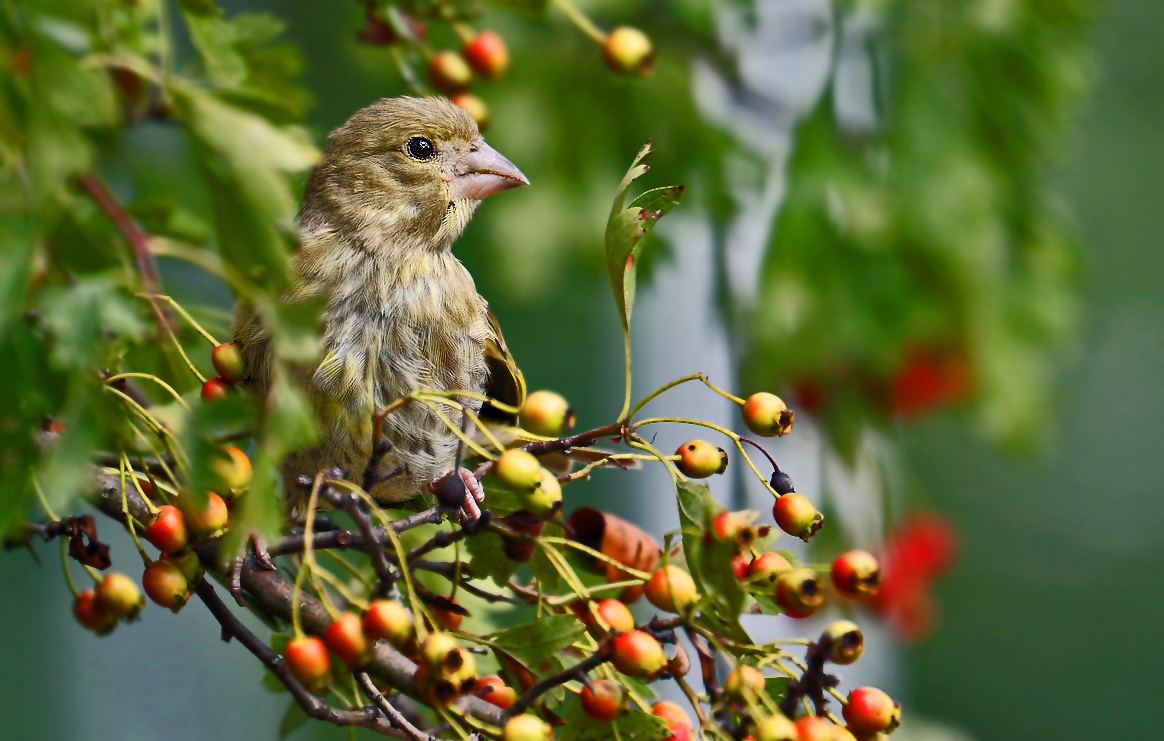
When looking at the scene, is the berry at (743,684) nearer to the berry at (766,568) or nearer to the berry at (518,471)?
the berry at (766,568)

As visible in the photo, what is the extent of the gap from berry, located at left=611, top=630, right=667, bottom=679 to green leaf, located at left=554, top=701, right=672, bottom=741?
68 millimetres

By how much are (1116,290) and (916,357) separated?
13.2 metres

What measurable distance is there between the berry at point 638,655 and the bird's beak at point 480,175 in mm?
1223

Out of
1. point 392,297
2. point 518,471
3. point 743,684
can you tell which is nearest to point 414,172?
point 392,297

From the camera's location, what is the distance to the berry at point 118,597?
1686mm

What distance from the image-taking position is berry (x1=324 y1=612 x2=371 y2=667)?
4.80 ft

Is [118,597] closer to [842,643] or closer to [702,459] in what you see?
[702,459]

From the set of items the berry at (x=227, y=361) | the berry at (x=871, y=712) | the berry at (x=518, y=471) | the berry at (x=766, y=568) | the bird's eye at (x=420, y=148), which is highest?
the bird's eye at (x=420, y=148)

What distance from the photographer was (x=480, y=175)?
2.51m

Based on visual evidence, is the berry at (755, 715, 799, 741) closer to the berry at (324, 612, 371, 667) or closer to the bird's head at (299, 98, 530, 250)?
the berry at (324, 612, 371, 667)

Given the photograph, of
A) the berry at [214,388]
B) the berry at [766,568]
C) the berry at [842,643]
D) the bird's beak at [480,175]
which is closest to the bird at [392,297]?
the bird's beak at [480,175]

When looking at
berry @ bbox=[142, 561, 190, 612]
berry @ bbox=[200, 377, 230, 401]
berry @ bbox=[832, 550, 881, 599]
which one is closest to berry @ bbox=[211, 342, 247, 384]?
berry @ bbox=[200, 377, 230, 401]

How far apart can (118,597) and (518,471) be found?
61 cm

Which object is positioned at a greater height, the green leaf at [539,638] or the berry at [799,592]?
the berry at [799,592]
